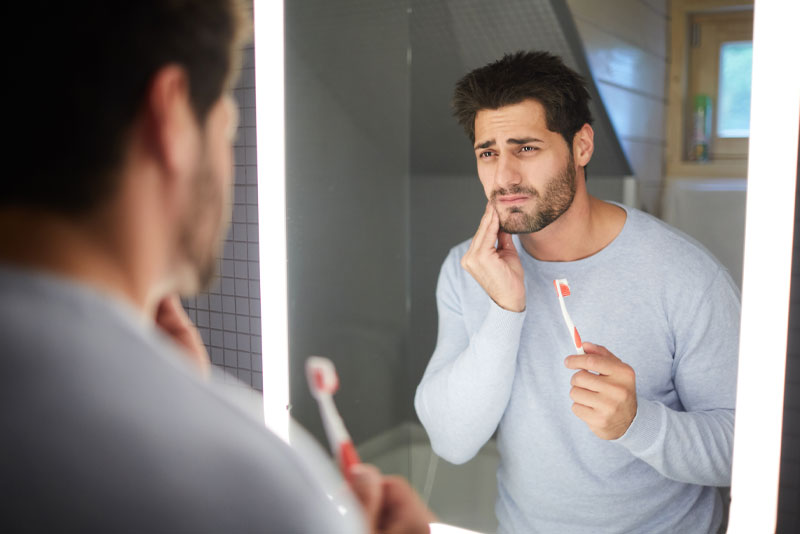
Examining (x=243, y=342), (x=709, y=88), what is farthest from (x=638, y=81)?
(x=243, y=342)

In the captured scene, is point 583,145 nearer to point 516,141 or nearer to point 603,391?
point 516,141

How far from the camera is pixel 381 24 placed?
1.23m

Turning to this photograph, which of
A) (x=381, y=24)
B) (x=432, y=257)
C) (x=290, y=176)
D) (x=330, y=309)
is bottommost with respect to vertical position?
(x=330, y=309)

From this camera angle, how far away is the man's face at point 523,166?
0.92m

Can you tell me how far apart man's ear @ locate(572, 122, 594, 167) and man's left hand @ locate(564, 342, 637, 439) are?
249 millimetres

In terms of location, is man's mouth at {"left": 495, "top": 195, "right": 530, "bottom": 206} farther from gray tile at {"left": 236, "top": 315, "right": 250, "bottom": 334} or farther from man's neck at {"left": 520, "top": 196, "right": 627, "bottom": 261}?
gray tile at {"left": 236, "top": 315, "right": 250, "bottom": 334}

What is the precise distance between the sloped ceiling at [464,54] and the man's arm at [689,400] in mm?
221

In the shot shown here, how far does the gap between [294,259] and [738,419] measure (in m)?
0.81

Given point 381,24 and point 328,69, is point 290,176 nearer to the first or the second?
point 328,69

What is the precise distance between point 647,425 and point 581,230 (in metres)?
0.27

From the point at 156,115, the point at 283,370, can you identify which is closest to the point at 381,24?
the point at 283,370

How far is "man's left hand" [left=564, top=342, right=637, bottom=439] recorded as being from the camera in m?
0.88

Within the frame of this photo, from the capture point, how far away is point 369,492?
1.41 feet

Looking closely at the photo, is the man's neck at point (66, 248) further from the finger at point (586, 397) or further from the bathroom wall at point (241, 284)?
the bathroom wall at point (241, 284)
